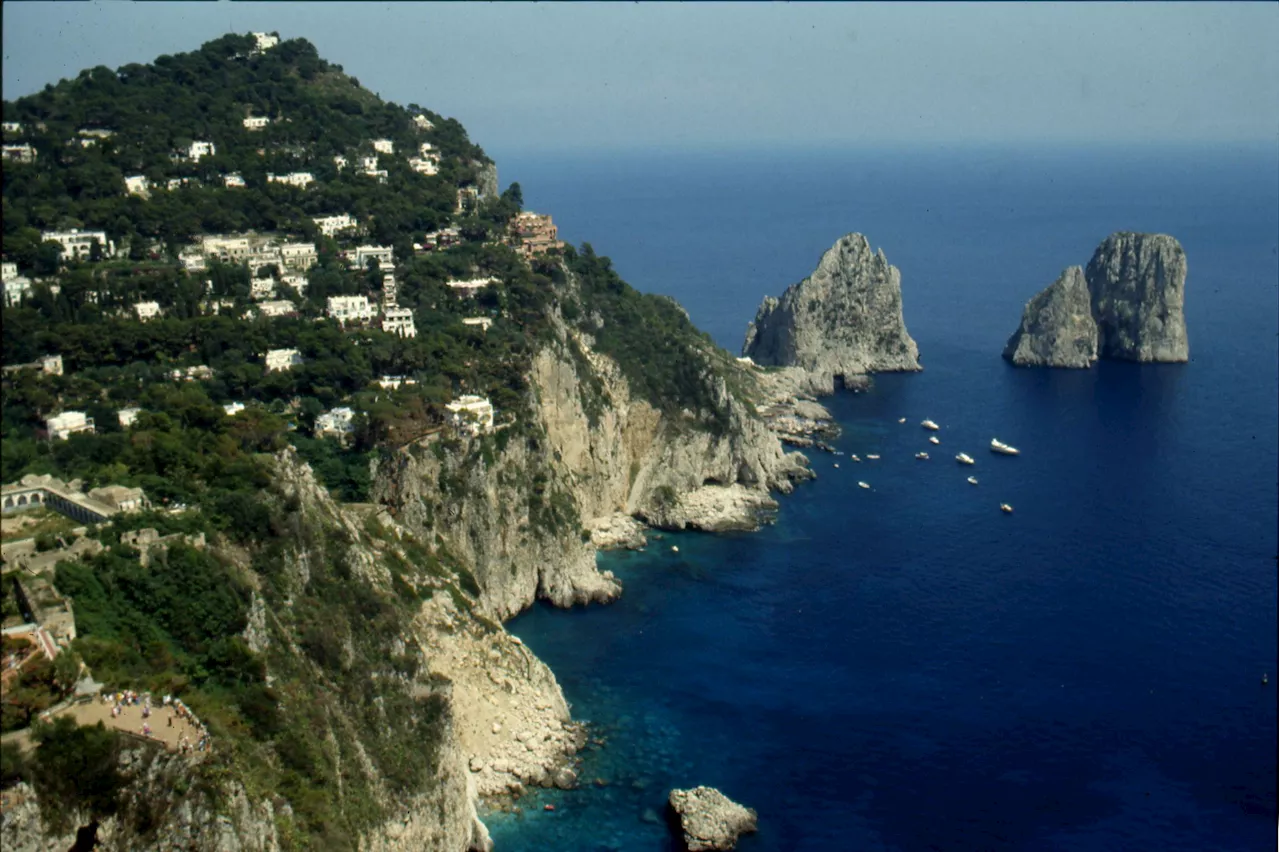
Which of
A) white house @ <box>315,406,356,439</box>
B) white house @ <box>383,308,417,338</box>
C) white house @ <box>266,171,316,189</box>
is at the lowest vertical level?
white house @ <box>315,406,356,439</box>

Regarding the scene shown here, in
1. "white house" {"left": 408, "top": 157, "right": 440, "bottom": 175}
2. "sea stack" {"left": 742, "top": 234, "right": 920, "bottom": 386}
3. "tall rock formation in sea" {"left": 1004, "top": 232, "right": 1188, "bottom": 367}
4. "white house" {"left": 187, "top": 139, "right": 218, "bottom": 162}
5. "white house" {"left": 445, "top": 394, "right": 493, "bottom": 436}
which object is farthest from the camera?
"tall rock formation in sea" {"left": 1004, "top": 232, "right": 1188, "bottom": 367}

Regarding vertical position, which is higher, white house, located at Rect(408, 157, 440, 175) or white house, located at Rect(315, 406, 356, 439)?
white house, located at Rect(408, 157, 440, 175)

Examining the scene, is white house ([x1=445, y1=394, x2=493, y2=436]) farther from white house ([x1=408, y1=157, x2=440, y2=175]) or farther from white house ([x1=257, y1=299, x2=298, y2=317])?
white house ([x1=408, y1=157, x2=440, y2=175])

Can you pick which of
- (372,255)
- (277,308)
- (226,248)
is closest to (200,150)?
(226,248)

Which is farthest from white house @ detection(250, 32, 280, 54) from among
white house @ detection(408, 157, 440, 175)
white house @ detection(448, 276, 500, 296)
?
white house @ detection(448, 276, 500, 296)

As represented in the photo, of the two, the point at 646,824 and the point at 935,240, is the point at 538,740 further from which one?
the point at 935,240

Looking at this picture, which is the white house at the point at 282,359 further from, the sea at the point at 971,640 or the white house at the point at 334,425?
the sea at the point at 971,640

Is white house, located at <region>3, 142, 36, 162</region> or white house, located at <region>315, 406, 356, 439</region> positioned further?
white house, located at <region>3, 142, 36, 162</region>

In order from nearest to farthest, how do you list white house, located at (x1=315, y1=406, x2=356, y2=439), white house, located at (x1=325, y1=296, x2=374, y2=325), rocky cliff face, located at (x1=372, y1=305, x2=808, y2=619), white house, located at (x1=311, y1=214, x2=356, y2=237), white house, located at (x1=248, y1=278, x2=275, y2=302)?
white house, located at (x1=315, y1=406, x2=356, y2=439), rocky cliff face, located at (x1=372, y1=305, x2=808, y2=619), white house, located at (x1=248, y1=278, x2=275, y2=302), white house, located at (x1=325, y1=296, x2=374, y2=325), white house, located at (x1=311, y1=214, x2=356, y2=237)
